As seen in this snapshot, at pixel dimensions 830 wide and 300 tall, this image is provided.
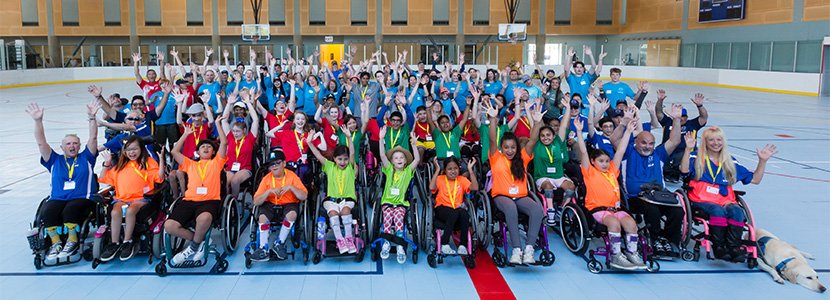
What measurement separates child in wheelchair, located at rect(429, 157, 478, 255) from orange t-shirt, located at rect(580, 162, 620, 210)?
957mm

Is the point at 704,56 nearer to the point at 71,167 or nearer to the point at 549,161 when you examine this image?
the point at 549,161

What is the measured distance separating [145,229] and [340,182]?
1.61 m

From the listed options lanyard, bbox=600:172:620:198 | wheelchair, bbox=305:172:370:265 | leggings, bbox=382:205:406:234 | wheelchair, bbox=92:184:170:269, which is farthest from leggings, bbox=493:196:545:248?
wheelchair, bbox=92:184:170:269

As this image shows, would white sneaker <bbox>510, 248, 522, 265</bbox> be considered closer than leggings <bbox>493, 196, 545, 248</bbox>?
Yes

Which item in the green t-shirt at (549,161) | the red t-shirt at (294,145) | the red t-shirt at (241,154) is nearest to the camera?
the green t-shirt at (549,161)

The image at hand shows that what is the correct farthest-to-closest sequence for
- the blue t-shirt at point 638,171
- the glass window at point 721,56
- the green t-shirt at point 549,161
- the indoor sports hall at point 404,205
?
the glass window at point 721,56
the green t-shirt at point 549,161
the blue t-shirt at point 638,171
the indoor sports hall at point 404,205

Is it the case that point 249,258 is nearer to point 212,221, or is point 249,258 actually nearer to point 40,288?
point 212,221

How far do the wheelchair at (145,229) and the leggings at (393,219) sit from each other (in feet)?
5.76

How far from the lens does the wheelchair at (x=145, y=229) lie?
486 centimetres

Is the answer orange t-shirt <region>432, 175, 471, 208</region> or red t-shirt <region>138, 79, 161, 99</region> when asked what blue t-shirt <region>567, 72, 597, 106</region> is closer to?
orange t-shirt <region>432, 175, 471, 208</region>

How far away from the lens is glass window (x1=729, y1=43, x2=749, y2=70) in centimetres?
2466

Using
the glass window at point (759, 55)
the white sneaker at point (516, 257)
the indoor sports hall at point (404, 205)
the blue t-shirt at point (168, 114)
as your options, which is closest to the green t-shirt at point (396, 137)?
the indoor sports hall at point (404, 205)

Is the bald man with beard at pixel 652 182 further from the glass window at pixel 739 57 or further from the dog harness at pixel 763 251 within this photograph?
the glass window at pixel 739 57

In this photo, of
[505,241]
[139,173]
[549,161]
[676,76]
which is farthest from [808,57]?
[139,173]
